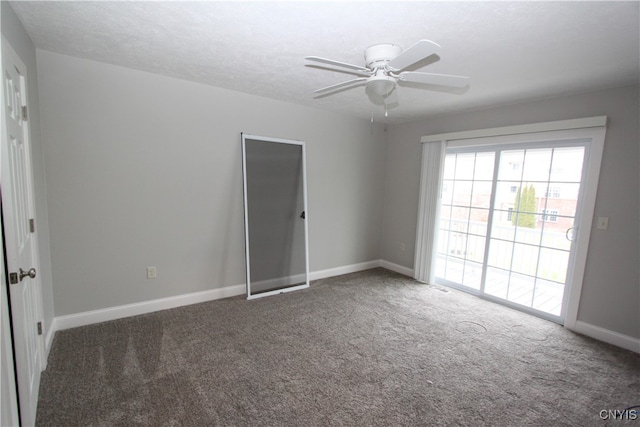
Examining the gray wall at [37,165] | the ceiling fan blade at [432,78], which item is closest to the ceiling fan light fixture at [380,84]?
the ceiling fan blade at [432,78]

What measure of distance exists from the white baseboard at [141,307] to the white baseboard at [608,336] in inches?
143

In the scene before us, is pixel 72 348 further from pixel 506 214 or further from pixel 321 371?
pixel 506 214

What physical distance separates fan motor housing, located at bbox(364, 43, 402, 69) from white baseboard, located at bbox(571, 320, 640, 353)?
3.20 m

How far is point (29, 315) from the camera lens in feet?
6.12

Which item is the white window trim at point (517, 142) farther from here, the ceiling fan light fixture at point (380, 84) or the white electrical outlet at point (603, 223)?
the ceiling fan light fixture at point (380, 84)

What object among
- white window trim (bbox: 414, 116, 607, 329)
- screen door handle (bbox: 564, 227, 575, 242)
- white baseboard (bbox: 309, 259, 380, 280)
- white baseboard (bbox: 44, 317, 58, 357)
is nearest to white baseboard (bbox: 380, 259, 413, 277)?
white baseboard (bbox: 309, 259, 380, 280)

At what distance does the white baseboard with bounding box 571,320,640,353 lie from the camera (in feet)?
8.73

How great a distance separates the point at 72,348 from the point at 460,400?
2.98 metres

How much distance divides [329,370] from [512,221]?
280 cm

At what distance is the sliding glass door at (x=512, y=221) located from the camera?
10.3ft

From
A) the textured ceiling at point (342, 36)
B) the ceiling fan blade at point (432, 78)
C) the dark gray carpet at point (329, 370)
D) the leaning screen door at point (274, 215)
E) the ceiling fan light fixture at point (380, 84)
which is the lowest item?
the dark gray carpet at point (329, 370)

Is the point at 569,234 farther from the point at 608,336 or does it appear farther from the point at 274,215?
the point at 274,215

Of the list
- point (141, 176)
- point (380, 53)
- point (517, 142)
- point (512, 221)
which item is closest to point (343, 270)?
point (512, 221)

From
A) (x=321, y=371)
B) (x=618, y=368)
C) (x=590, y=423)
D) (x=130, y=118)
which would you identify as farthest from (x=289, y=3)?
(x=618, y=368)
